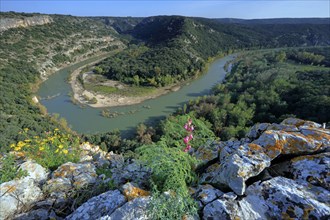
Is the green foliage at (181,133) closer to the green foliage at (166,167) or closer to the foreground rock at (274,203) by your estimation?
the green foliage at (166,167)

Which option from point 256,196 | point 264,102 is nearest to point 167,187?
point 256,196

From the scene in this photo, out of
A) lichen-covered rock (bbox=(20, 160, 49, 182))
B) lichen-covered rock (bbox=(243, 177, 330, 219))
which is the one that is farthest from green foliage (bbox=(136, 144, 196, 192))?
lichen-covered rock (bbox=(20, 160, 49, 182))

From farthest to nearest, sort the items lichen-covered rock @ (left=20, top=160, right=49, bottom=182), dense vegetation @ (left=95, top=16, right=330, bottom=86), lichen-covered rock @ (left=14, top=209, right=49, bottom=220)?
1. dense vegetation @ (left=95, top=16, right=330, bottom=86)
2. lichen-covered rock @ (left=20, top=160, right=49, bottom=182)
3. lichen-covered rock @ (left=14, top=209, right=49, bottom=220)

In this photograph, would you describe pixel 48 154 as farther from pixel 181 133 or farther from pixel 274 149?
pixel 274 149

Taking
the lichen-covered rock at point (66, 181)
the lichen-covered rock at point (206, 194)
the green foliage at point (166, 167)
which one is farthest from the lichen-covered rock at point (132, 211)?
the lichen-covered rock at point (66, 181)

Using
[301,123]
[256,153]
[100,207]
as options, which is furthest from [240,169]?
[301,123]

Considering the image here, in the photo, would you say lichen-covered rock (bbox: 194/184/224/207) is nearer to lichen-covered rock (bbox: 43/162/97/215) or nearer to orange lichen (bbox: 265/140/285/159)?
orange lichen (bbox: 265/140/285/159)

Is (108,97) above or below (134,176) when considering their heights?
below
